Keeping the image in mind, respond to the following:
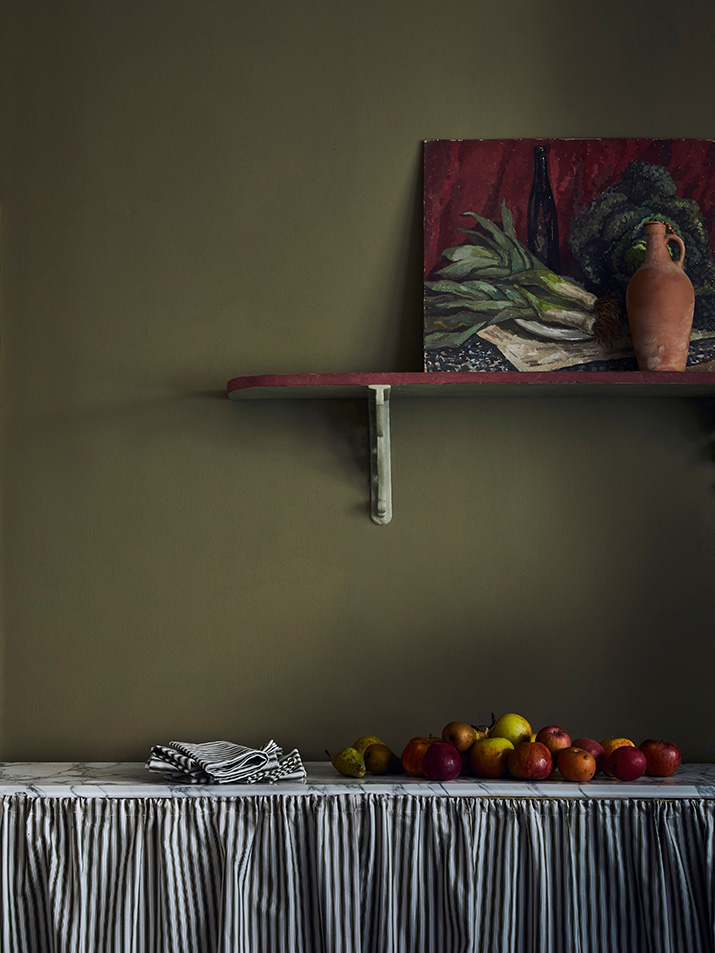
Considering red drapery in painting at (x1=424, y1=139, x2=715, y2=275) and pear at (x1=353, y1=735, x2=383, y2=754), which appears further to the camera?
red drapery in painting at (x1=424, y1=139, x2=715, y2=275)

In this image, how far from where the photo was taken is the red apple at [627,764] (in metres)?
1.92

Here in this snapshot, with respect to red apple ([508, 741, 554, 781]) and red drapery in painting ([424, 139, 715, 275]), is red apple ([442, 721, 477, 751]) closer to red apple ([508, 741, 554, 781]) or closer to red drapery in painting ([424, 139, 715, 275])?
red apple ([508, 741, 554, 781])

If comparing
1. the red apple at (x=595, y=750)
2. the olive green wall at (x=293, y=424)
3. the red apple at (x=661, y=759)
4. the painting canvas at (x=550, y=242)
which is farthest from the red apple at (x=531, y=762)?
the painting canvas at (x=550, y=242)

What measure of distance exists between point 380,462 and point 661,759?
3.13ft

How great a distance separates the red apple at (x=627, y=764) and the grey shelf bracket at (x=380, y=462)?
0.79m

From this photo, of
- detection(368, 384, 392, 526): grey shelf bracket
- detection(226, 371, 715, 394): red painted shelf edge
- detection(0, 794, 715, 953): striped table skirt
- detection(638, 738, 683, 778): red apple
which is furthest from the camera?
detection(368, 384, 392, 526): grey shelf bracket

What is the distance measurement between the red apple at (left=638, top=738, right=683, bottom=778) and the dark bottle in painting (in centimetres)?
119

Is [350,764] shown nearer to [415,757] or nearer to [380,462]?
[415,757]

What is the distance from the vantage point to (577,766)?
6.24ft

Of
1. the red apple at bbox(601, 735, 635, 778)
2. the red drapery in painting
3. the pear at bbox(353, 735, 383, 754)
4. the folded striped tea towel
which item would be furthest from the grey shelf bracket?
the red apple at bbox(601, 735, 635, 778)

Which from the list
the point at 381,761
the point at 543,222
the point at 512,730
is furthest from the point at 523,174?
the point at 381,761

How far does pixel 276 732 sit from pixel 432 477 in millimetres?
775

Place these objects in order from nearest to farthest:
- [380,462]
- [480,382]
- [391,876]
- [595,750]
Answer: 1. [391,876]
2. [595,750]
3. [480,382]
4. [380,462]

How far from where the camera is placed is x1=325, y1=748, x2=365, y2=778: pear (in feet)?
6.51
